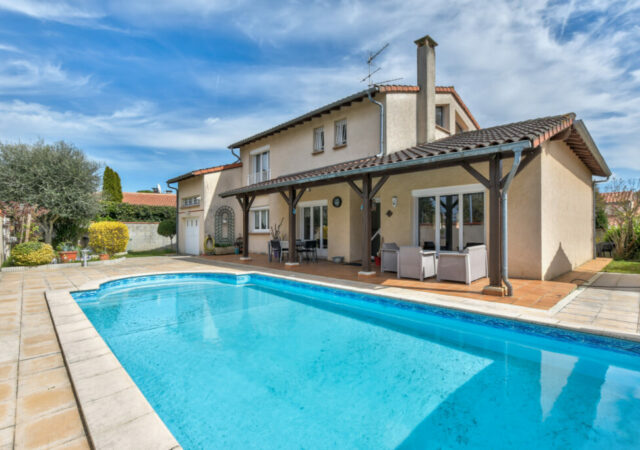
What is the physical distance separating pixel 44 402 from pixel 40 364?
3.53 feet

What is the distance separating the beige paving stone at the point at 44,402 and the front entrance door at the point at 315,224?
35.7ft

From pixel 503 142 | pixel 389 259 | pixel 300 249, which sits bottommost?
pixel 389 259

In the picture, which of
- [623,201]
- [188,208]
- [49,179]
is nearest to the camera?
[623,201]

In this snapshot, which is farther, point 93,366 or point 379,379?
point 379,379

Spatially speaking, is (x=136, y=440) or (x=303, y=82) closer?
(x=136, y=440)

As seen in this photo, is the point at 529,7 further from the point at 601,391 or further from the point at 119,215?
the point at 119,215

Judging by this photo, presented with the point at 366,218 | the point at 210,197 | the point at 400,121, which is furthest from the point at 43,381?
the point at 210,197

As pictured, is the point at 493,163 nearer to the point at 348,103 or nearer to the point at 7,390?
the point at 348,103

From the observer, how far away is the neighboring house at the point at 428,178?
23.9 ft

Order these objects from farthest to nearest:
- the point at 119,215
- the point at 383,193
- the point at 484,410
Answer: the point at 119,215 < the point at 383,193 < the point at 484,410

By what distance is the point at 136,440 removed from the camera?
2139mm

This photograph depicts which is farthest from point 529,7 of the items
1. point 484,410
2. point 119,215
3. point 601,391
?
point 119,215

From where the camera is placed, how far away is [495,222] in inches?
243

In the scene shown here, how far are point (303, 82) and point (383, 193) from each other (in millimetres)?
6733
